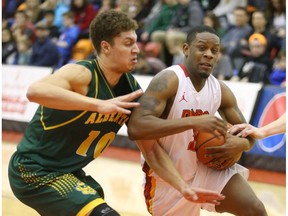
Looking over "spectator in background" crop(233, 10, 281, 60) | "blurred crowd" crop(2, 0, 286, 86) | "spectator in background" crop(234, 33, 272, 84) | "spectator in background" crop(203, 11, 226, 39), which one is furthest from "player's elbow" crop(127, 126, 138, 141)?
"spectator in background" crop(203, 11, 226, 39)

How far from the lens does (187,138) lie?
4953mm

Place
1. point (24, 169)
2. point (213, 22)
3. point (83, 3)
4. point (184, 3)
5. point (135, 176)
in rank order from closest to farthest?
point (24, 169) < point (135, 176) < point (213, 22) < point (184, 3) < point (83, 3)

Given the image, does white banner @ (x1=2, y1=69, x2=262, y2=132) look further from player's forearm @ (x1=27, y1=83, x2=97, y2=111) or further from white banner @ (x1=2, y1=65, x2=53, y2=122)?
player's forearm @ (x1=27, y1=83, x2=97, y2=111)

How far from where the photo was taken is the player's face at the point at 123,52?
4562mm

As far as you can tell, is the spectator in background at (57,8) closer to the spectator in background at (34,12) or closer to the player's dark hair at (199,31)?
the spectator in background at (34,12)

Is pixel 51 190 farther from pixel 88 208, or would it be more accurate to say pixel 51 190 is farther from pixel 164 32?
pixel 164 32

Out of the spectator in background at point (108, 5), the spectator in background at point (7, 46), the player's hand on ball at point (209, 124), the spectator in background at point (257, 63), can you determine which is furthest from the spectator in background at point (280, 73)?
the spectator in background at point (7, 46)

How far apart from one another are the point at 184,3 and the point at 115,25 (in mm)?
8951

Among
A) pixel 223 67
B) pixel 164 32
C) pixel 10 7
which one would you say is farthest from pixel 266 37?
pixel 10 7

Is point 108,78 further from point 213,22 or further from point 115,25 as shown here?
point 213,22

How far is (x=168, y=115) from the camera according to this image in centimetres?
484

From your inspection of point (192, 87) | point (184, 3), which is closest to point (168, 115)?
point (192, 87)

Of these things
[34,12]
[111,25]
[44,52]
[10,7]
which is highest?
[111,25]

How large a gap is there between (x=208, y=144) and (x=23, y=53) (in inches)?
433
